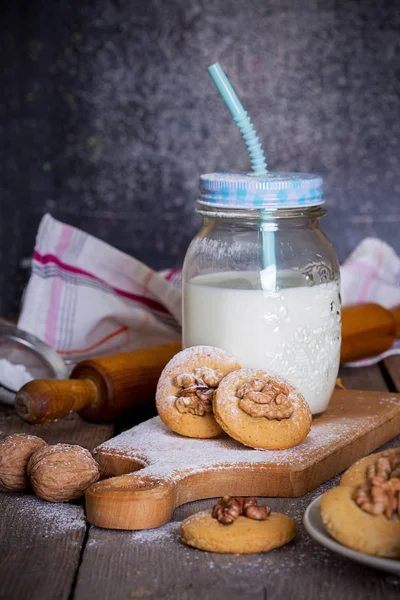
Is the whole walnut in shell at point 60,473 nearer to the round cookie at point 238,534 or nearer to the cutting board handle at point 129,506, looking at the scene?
the cutting board handle at point 129,506

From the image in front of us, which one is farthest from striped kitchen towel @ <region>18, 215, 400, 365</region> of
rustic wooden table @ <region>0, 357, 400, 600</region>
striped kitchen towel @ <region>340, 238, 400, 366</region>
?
rustic wooden table @ <region>0, 357, 400, 600</region>

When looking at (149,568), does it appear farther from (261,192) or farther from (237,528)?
(261,192)

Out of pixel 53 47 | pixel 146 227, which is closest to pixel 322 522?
pixel 146 227

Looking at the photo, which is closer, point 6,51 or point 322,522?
point 322,522

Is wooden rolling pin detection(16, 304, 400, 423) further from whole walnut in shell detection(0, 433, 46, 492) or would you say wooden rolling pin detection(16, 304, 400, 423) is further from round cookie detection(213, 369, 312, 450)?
round cookie detection(213, 369, 312, 450)

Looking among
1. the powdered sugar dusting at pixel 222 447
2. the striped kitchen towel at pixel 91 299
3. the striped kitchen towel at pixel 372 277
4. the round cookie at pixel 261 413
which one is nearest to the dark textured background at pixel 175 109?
the striped kitchen towel at pixel 372 277

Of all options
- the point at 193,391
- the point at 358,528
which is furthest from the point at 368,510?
the point at 193,391

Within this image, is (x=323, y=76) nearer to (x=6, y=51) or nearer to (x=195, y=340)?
(x=6, y=51)
